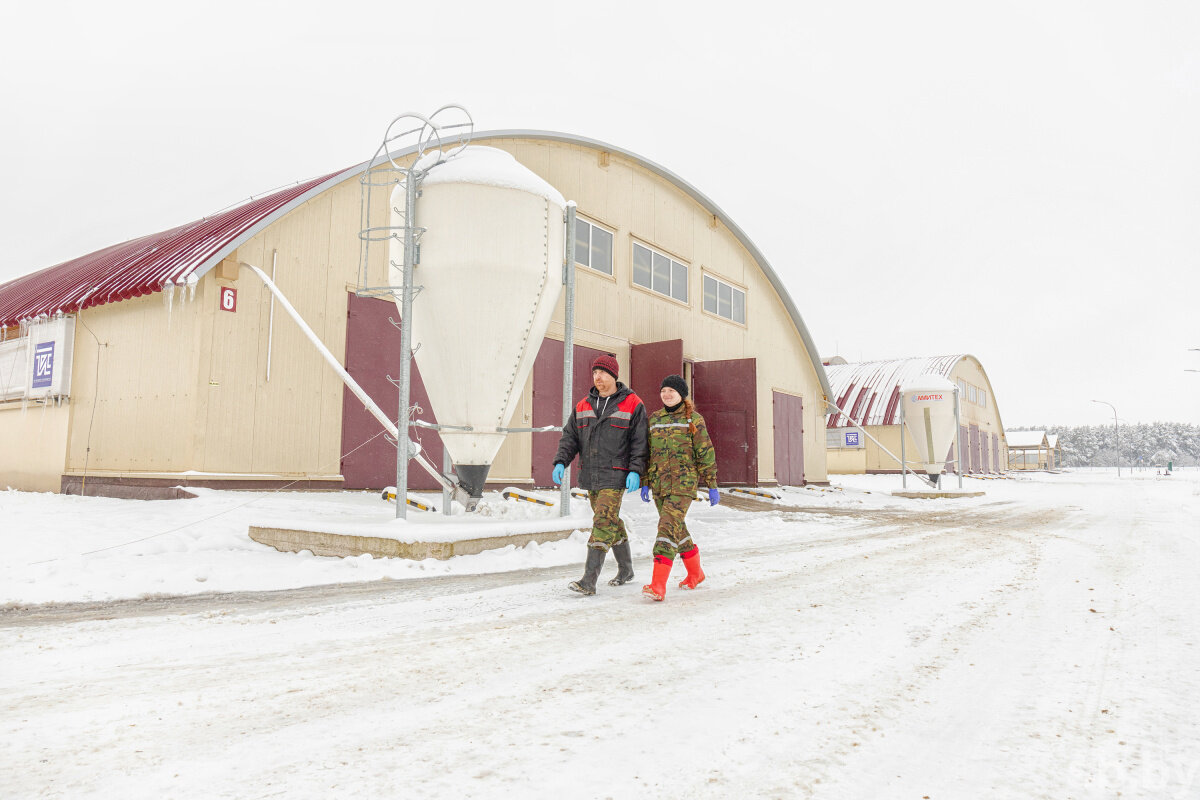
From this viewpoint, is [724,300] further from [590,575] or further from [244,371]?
[590,575]

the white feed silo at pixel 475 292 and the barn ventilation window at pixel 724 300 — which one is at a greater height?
the barn ventilation window at pixel 724 300

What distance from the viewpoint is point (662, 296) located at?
17188mm

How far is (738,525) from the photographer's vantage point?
11289 mm

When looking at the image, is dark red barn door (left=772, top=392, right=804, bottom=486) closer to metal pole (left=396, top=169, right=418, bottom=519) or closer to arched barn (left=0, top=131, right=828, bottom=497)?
arched barn (left=0, top=131, right=828, bottom=497)

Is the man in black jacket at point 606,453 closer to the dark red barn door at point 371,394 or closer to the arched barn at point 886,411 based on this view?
the dark red barn door at point 371,394

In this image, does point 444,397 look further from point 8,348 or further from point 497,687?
point 8,348

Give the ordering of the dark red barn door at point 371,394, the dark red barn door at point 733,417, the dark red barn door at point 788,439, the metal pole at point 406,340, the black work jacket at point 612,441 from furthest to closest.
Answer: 1. the dark red barn door at point 788,439
2. the dark red barn door at point 733,417
3. the dark red barn door at point 371,394
4. the metal pole at point 406,340
5. the black work jacket at point 612,441

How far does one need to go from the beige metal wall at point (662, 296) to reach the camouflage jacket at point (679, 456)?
7598mm

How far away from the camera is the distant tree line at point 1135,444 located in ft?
392

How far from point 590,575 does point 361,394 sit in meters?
4.93

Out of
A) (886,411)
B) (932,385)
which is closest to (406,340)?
(932,385)

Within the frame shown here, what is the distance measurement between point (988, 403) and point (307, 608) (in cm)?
4922

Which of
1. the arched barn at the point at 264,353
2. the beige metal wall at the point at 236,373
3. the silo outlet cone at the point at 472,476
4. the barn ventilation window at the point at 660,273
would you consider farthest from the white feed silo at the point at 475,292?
the barn ventilation window at the point at 660,273

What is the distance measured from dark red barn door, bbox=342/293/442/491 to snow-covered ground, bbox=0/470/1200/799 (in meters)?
3.86
